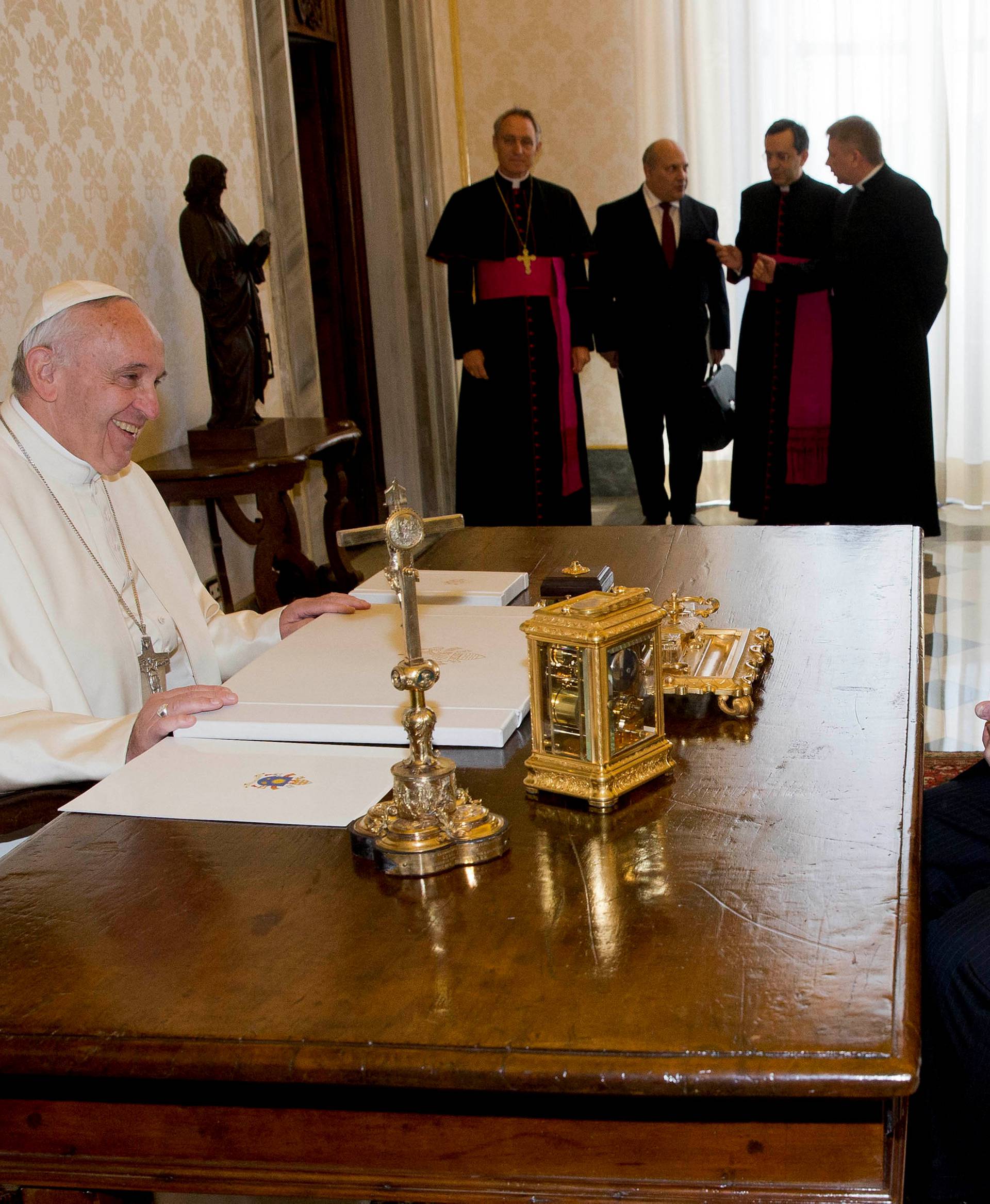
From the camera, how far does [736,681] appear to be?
1.83m

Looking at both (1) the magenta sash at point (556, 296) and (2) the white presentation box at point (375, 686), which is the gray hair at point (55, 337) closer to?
(2) the white presentation box at point (375, 686)

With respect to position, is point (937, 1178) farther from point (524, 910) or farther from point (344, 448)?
point (344, 448)

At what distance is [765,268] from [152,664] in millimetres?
5372

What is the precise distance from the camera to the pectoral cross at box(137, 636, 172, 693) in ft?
7.61

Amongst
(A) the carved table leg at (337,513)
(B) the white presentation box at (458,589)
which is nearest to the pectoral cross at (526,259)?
(A) the carved table leg at (337,513)

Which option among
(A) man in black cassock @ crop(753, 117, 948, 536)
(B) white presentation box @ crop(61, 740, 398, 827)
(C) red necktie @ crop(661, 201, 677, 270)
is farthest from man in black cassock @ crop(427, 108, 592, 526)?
(B) white presentation box @ crop(61, 740, 398, 827)

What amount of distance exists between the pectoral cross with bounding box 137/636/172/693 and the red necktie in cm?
542

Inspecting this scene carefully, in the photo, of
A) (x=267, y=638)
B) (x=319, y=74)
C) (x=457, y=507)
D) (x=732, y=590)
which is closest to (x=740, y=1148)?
(x=732, y=590)

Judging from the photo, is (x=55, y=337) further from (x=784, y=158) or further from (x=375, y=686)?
(x=784, y=158)

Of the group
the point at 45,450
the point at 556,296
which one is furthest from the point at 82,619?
the point at 556,296

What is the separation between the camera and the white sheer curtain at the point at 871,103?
7.97 meters

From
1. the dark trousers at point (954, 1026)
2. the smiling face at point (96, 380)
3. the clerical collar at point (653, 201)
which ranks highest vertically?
the clerical collar at point (653, 201)

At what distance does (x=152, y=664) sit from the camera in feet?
7.63

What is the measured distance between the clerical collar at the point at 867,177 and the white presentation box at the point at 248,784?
5.79 m
